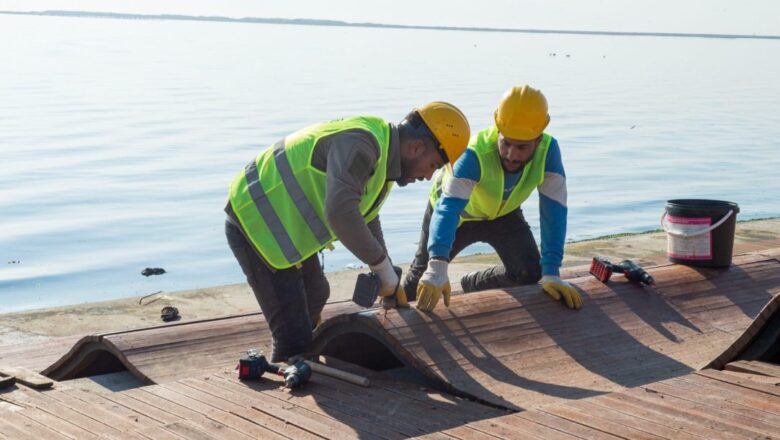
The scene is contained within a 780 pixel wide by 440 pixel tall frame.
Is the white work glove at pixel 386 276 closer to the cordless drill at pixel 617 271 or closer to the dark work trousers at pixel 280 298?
the dark work trousers at pixel 280 298

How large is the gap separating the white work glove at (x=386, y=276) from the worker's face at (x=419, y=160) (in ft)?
1.30

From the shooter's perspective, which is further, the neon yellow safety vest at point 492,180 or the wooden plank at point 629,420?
the neon yellow safety vest at point 492,180

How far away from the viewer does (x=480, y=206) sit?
7.46 meters

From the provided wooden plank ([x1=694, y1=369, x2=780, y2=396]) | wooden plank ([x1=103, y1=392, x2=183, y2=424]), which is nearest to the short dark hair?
wooden plank ([x1=694, y1=369, x2=780, y2=396])

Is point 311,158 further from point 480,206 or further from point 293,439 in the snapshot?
point 480,206

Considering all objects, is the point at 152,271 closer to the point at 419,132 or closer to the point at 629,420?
the point at 419,132

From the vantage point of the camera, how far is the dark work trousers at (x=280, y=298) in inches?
239

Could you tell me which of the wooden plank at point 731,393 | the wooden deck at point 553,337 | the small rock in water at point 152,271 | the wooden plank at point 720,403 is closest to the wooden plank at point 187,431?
the wooden deck at point 553,337

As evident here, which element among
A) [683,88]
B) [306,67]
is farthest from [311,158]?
[306,67]

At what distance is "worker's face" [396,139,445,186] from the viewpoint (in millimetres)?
5730

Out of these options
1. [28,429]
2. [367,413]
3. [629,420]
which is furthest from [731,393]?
[28,429]

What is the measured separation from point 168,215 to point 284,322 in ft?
31.5

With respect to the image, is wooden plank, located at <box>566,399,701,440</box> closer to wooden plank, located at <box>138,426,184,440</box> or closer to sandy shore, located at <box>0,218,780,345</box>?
wooden plank, located at <box>138,426,184,440</box>

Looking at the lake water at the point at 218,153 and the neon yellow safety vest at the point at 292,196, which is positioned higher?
the neon yellow safety vest at the point at 292,196
